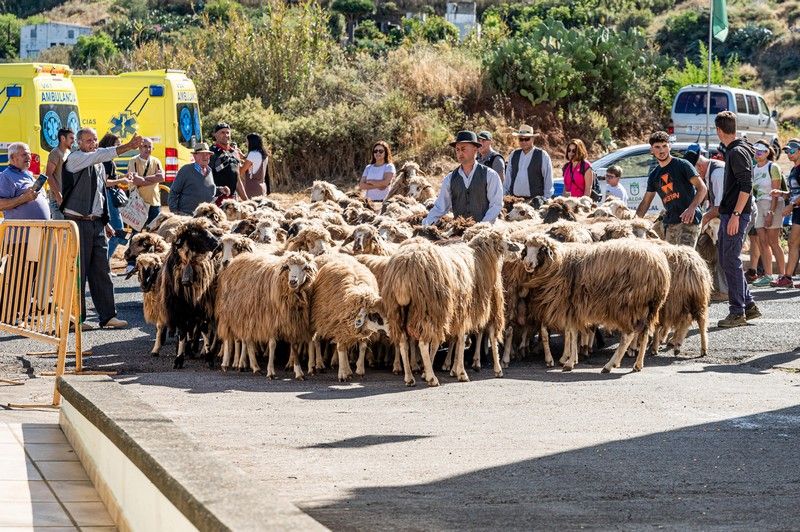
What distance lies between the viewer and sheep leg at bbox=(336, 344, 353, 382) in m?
11.1

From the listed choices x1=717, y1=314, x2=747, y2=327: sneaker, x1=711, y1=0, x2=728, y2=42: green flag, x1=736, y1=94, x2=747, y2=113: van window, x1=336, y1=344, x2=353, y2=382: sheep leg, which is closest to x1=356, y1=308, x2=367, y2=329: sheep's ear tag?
x1=336, y1=344, x2=353, y2=382: sheep leg

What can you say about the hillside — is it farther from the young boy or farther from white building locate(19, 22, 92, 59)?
white building locate(19, 22, 92, 59)

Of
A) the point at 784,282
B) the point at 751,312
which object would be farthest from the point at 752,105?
the point at 751,312

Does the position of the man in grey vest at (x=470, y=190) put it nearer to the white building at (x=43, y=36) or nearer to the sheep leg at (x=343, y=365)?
the sheep leg at (x=343, y=365)

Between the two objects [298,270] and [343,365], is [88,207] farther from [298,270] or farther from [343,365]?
[343,365]

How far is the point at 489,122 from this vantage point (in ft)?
109

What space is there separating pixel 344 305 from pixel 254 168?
8737mm

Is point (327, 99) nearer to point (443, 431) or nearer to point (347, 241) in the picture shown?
point (347, 241)

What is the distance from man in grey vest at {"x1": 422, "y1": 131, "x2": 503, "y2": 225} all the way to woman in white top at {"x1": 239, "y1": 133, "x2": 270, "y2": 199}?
675cm

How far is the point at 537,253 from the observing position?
11.8m

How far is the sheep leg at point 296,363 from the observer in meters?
11.2

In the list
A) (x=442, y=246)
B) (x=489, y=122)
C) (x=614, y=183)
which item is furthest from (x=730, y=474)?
(x=489, y=122)

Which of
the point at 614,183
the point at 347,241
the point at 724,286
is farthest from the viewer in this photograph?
the point at 614,183

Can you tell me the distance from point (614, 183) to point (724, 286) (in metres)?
2.70
